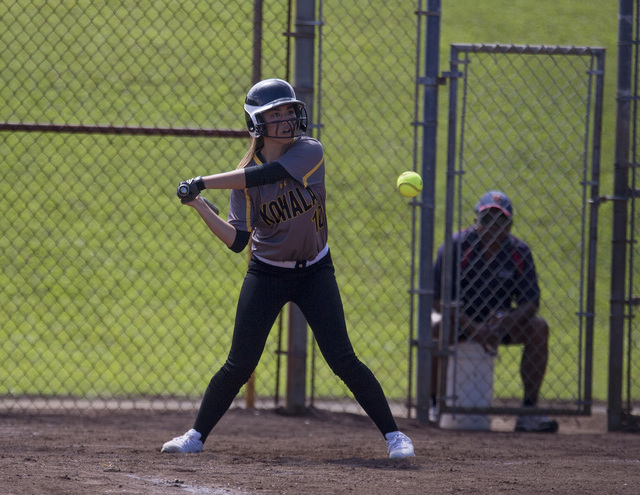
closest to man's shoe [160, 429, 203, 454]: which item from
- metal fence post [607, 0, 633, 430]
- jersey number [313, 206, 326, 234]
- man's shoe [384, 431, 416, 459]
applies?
man's shoe [384, 431, 416, 459]

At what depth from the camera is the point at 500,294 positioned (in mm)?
6164

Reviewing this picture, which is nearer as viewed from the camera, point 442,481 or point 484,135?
point 442,481

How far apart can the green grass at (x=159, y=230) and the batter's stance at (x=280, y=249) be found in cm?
221

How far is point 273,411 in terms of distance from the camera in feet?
19.6

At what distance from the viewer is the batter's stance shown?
4.25 m

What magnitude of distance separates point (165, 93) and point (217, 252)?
423 cm

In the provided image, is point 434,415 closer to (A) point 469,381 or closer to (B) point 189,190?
(A) point 469,381

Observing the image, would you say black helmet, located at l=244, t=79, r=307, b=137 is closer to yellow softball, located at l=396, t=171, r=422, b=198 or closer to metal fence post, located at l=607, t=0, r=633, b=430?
yellow softball, located at l=396, t=171, r=422, b=198

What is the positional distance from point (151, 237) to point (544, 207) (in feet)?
16.0

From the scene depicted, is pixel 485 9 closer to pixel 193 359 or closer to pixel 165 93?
pixel 165 93

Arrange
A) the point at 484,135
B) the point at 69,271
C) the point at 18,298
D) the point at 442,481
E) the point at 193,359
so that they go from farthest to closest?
1. the point at 484,135
2. the point at 69,271
3. the point at 18,298
4. the point at 193,359
5. the point at 442,481

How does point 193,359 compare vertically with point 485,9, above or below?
below

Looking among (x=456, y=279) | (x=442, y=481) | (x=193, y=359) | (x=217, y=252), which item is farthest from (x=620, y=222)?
(x=217, y=252)

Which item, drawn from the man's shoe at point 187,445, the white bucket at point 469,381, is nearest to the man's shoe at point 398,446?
the man's shoe at point 187,445
